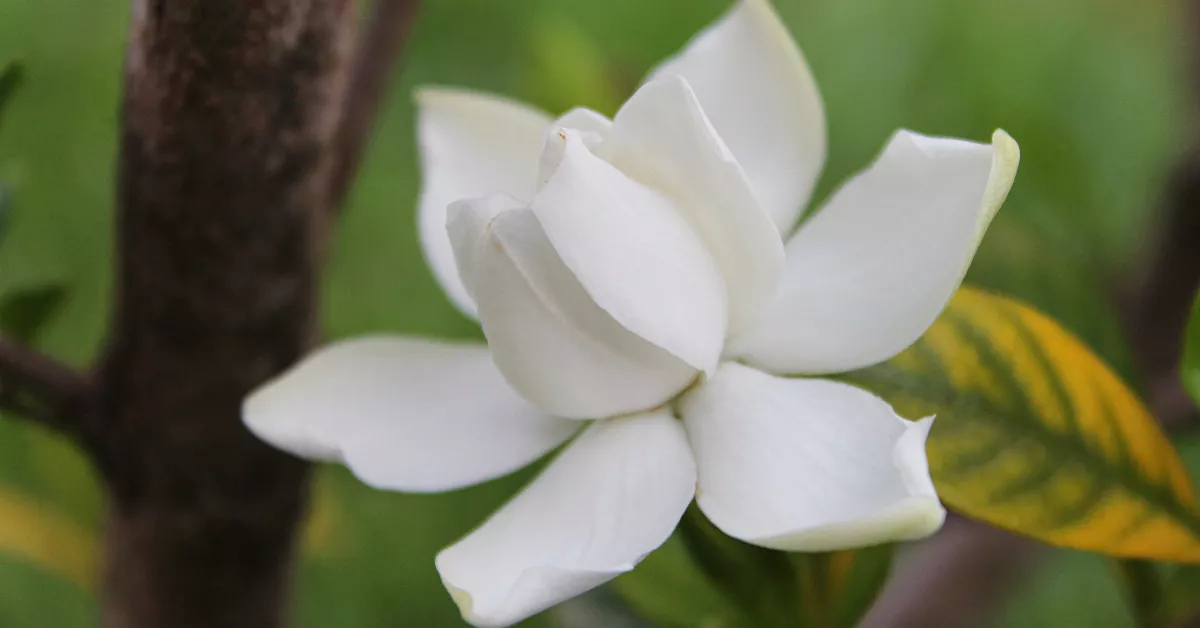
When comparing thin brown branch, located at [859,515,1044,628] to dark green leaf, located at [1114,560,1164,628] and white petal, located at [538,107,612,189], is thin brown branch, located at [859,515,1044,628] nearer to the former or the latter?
dark green leaf, located at [1114,560,1164,628]

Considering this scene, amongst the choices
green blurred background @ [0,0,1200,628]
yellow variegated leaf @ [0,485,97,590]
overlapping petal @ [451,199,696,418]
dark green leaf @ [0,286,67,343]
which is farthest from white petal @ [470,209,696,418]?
yellow variegated leaf @ [0,485,97,590]

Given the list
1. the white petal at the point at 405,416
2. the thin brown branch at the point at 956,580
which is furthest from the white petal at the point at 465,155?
the thin brown branch at the point at 956,580

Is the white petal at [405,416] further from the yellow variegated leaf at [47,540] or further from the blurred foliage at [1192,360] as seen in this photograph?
the yellow variegated leaf at [47,540]

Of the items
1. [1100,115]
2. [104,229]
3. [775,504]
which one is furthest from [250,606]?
[1100,115]

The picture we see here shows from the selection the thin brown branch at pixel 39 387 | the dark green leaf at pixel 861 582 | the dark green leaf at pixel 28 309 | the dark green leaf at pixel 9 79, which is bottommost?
the dark green leaf at pixel 861 582

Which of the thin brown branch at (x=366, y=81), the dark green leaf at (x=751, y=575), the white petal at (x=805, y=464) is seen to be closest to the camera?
the white petal at (x=805, y=464)

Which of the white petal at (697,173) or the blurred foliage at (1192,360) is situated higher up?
the white petal at (697,173)
